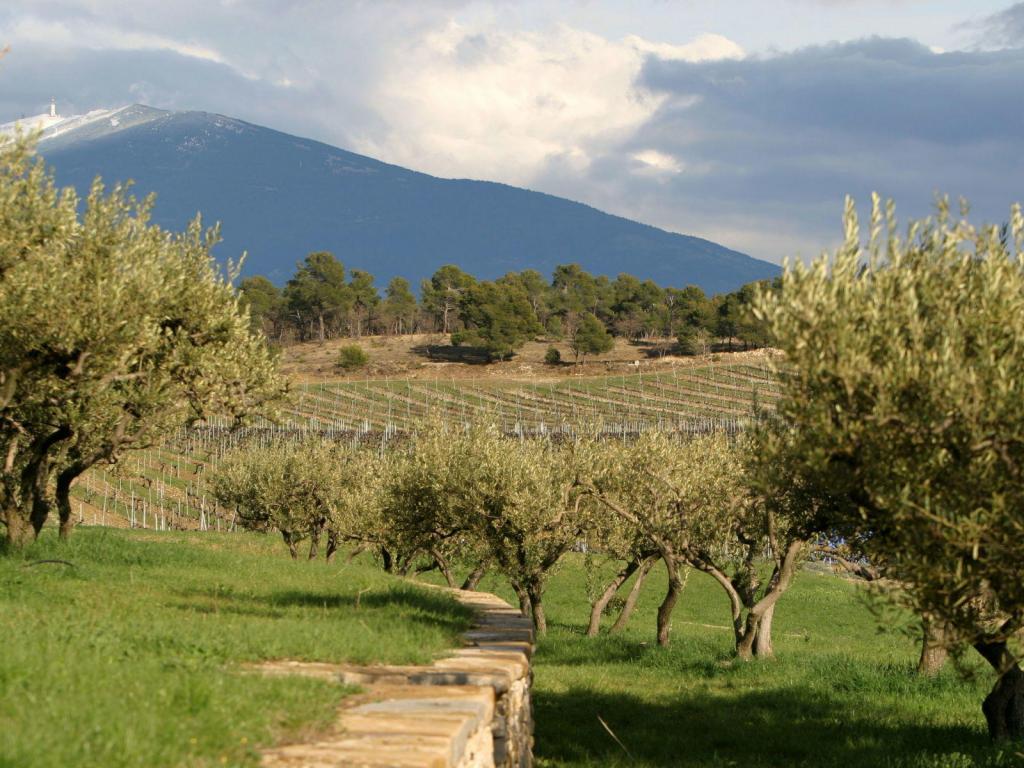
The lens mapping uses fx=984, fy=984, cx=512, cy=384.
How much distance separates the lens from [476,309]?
515 feet

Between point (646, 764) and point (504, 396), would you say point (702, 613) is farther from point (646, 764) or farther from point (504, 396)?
point (504, 396)

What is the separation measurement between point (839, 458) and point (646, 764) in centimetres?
721

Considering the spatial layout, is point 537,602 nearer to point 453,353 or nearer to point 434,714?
point 434,714

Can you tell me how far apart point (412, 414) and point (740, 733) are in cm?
8560

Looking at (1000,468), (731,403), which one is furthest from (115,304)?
(731,403)

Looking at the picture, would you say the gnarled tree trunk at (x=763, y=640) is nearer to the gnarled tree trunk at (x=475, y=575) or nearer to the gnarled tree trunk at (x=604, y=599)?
the gnarled tree trunk at (x=604, y=599)

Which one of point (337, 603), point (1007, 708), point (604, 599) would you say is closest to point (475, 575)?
point (604, 599)

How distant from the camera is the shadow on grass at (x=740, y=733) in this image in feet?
52.9

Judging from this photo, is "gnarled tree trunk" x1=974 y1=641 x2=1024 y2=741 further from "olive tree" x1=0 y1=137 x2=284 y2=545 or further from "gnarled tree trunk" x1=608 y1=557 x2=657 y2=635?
"gnarled tree trunk" x1=608 y1=557 x2=657 y2=635

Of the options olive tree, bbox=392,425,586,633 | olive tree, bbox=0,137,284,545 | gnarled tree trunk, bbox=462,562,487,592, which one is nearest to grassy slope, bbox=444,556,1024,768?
olive tree, bbox=392,425,586,633

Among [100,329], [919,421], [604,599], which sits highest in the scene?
[100,329]

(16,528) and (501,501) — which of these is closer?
(16,528)

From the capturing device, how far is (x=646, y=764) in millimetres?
16062

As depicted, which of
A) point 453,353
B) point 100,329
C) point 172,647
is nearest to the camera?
point 172,647
